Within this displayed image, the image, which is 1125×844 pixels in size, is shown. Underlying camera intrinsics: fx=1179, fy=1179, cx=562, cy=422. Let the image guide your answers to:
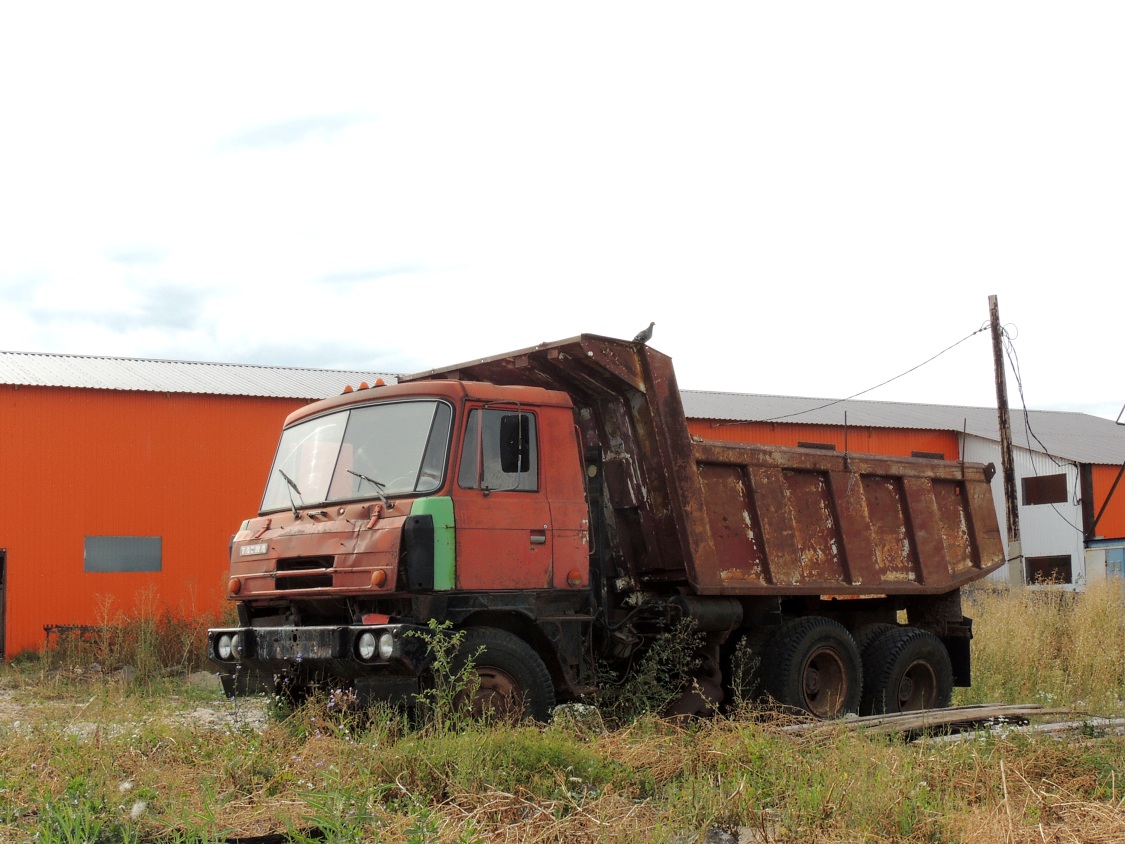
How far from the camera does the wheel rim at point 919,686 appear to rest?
1059cm

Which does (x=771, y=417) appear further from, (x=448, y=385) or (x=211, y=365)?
(x=448, y=385)

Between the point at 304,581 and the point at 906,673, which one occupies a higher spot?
the point at 304,581

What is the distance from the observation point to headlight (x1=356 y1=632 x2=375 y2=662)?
7227 millimetres

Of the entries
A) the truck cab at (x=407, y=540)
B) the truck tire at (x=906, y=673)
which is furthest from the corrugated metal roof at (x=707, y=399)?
the truck cab at (x=407, y=540)

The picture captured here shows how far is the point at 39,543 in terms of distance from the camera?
59.6 ft

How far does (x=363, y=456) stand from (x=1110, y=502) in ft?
91.2

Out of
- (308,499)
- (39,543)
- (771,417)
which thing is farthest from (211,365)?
(308,499)

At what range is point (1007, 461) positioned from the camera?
2259 cm

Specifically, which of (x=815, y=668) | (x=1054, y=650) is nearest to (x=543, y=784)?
(x=815, y=668)

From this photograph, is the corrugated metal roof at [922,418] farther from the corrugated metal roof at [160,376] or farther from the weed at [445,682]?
the weed at [445,682]

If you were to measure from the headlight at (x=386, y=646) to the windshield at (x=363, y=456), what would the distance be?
38.2 inches

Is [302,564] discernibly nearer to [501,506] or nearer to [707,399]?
[501,506]

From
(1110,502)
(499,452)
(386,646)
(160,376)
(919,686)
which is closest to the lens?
(386,646)

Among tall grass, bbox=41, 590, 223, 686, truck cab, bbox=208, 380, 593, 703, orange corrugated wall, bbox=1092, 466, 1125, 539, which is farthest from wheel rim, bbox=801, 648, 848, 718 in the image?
orange corrugated wall, bbox=1092, 466, 1125, 539
